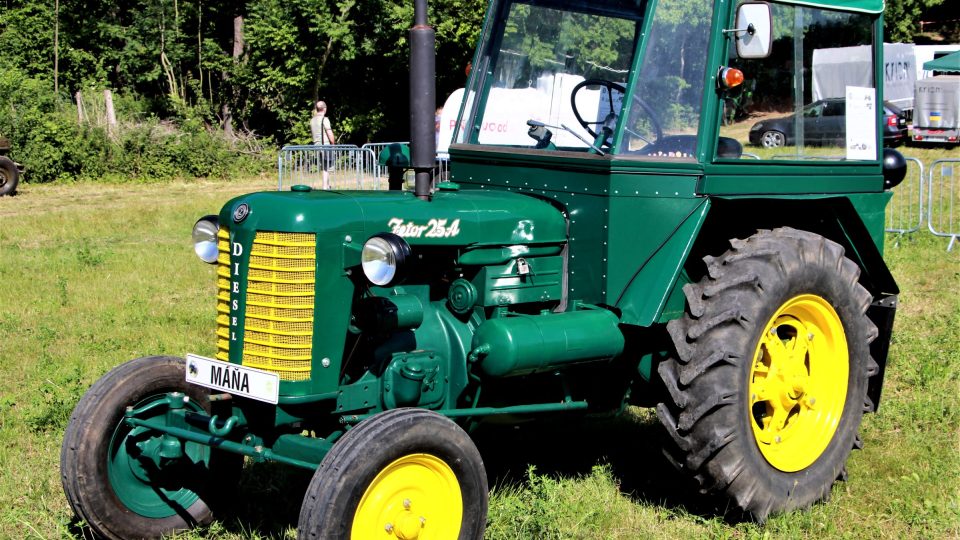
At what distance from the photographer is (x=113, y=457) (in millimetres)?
4480

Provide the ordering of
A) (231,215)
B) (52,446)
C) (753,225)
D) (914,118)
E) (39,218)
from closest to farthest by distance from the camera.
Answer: (231,215)
(753,225)
(52,446)
(39,218)
(914,118)

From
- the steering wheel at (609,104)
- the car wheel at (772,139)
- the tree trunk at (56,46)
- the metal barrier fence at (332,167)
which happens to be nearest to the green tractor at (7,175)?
the metal barrier fence at (332,167)

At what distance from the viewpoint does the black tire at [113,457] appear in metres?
4.32

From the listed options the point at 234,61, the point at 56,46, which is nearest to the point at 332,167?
the point at 234,61

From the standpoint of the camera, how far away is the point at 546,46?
5246 millimetres

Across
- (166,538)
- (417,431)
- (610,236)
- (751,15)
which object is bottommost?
(166,538)

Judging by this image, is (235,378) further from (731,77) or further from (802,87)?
(802,87)

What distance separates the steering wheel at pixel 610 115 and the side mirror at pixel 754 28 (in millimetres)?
525

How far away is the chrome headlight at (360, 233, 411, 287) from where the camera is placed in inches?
151

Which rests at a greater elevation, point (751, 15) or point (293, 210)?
point (751, 15)

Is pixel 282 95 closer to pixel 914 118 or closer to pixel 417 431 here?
pixel 914 118

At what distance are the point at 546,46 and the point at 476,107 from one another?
0.49 metres

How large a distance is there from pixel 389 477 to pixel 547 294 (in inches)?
54.1

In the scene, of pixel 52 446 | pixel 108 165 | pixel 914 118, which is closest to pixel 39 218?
pixel 108 165
